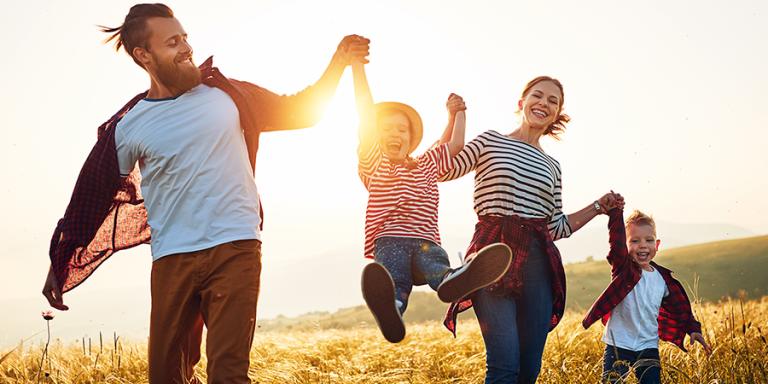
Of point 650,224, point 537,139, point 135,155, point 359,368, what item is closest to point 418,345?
point 359,368

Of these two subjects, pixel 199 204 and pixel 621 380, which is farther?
pixel 621 380

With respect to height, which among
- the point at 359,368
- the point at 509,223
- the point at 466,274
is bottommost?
the point at 359,368

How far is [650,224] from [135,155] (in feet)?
11.7

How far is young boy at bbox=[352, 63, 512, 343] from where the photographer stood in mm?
4168

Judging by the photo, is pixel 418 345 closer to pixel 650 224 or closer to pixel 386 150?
pixel 650 224

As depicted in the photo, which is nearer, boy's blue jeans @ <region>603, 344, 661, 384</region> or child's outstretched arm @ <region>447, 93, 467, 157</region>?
child's outstretched arm @ <region>447, 93, 467, 157</region>

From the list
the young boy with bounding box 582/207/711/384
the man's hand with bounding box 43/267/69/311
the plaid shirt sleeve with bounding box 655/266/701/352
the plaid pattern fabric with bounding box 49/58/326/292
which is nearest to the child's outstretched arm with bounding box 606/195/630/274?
the young boy with bounding box 582/207/711/384

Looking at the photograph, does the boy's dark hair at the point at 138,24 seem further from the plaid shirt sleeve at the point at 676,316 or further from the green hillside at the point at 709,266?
the green hillside at the point at 709,266

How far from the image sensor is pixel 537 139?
14.7ft

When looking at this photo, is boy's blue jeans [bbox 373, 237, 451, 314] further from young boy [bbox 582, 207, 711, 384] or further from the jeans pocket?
young boy [bbox 582, 207, 711, 384]

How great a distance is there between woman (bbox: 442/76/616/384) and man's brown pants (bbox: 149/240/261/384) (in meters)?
1.36

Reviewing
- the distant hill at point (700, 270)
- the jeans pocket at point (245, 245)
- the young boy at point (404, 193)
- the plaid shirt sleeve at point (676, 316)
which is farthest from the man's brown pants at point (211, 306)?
the distant hill at point (700, 270)

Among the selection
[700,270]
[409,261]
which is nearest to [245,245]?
[409,261]

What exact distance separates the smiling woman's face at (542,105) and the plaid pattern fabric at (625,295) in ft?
3.08
